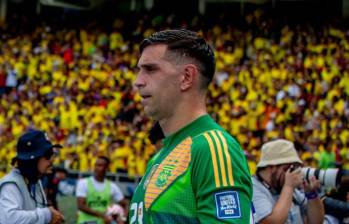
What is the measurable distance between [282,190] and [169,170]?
6.29 ft

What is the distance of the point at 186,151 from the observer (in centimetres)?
231

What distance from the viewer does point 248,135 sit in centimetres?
1502

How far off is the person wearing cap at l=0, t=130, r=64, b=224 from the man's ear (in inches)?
83.1

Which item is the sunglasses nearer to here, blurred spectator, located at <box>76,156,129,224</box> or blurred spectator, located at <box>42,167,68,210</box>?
blurred spectator, located at <box>42,167,68,210</box>

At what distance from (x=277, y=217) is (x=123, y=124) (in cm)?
1377

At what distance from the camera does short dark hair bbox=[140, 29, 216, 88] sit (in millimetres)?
2410

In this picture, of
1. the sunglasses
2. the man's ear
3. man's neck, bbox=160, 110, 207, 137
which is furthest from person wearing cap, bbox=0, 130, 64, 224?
the man's ear

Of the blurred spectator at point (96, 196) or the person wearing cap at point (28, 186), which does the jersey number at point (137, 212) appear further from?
the blurred spectator at point (96, 196)

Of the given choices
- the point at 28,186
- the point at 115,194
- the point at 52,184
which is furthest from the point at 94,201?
the point at 28,186

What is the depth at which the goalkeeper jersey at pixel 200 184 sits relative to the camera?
85.0 inches

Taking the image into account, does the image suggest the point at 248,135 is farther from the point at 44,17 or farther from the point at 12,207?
the point at 44,17

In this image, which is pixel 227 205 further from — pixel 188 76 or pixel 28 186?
pixel 28 186

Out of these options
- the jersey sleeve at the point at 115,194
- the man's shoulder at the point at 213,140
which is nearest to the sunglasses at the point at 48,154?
the man's shoulder at the point at 213,140

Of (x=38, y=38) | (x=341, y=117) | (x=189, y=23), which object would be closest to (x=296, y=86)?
(x=341, y=117)
